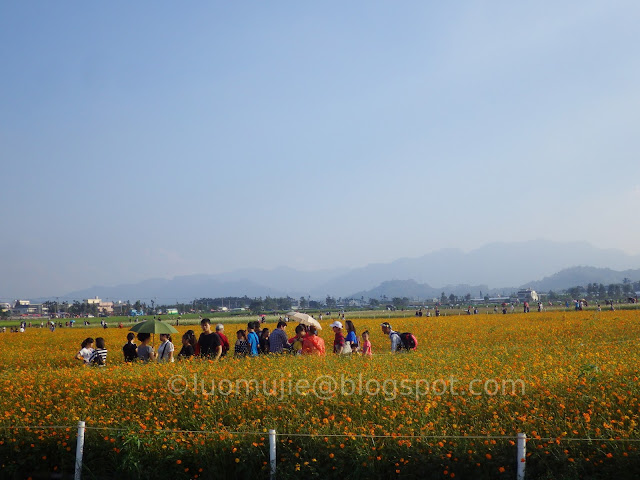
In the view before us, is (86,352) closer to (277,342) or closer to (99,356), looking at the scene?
(99,356)

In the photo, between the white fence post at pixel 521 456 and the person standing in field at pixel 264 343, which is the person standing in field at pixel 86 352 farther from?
the white fence post at pixel 521 456

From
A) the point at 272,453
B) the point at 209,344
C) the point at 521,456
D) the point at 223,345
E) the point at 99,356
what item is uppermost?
the point at 209,344

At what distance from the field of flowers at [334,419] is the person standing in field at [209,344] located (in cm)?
151

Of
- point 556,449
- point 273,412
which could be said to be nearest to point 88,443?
point 273,412

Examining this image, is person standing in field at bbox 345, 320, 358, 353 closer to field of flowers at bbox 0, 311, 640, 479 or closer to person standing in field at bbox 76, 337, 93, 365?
field of flowers at bbox 0, 311, 640, 479

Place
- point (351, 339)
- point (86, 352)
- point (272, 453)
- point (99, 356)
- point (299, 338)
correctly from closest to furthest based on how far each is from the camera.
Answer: point (272, 453) → point (299, 338) → point (99, 356) → point (86, 352) → point (351, 339)

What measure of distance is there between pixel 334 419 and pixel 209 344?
6015 mm

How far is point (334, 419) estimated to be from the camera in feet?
29.1

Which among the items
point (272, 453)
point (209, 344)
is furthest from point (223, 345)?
point (272, 453)

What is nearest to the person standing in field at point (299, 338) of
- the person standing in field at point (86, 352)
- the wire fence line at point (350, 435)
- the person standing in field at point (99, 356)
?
the person standing in field at point (99, 356)

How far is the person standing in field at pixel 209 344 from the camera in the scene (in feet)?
46.0

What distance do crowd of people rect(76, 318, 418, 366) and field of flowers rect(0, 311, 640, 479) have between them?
170 centimetres

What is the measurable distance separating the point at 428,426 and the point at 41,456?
6.16 m

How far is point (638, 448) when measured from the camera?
23.9 feet
